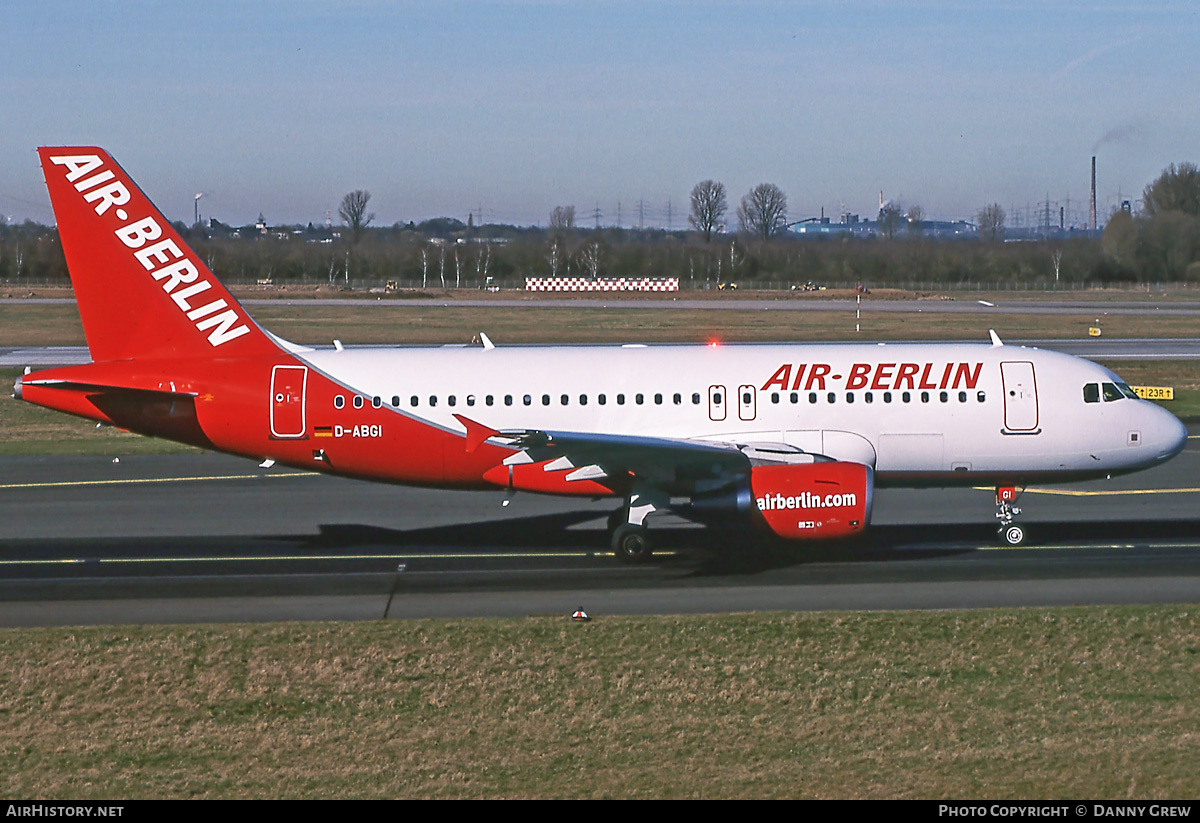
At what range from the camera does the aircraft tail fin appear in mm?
25250

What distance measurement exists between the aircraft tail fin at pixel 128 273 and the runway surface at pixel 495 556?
4.25m

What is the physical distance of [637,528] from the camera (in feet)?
81.9

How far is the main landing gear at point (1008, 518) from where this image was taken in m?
26.2

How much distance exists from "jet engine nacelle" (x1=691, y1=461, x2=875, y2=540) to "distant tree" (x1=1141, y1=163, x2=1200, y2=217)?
600 feet

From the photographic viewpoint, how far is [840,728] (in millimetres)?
15688

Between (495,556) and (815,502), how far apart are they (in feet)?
21.6

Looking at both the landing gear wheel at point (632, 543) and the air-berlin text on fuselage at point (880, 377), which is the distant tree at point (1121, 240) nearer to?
the air-berlin text on fuselage at point (880, 377)

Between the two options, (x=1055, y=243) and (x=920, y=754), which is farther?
(x=1055, y=243)

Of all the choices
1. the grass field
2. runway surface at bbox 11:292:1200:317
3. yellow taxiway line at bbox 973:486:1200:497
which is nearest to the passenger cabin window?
yellow taxiway line at bbox 973:486:1200:497

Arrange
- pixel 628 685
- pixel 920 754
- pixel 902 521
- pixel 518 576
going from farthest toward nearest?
pixel 902 521
pixel 518 576
pixel 628 685
pixel 920 754

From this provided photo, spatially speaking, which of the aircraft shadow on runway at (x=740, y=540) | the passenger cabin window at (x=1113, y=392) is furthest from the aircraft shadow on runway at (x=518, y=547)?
the passenger cabin window at (x=1113, y=392)

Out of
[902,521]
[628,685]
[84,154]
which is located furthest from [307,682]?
[902,521]
